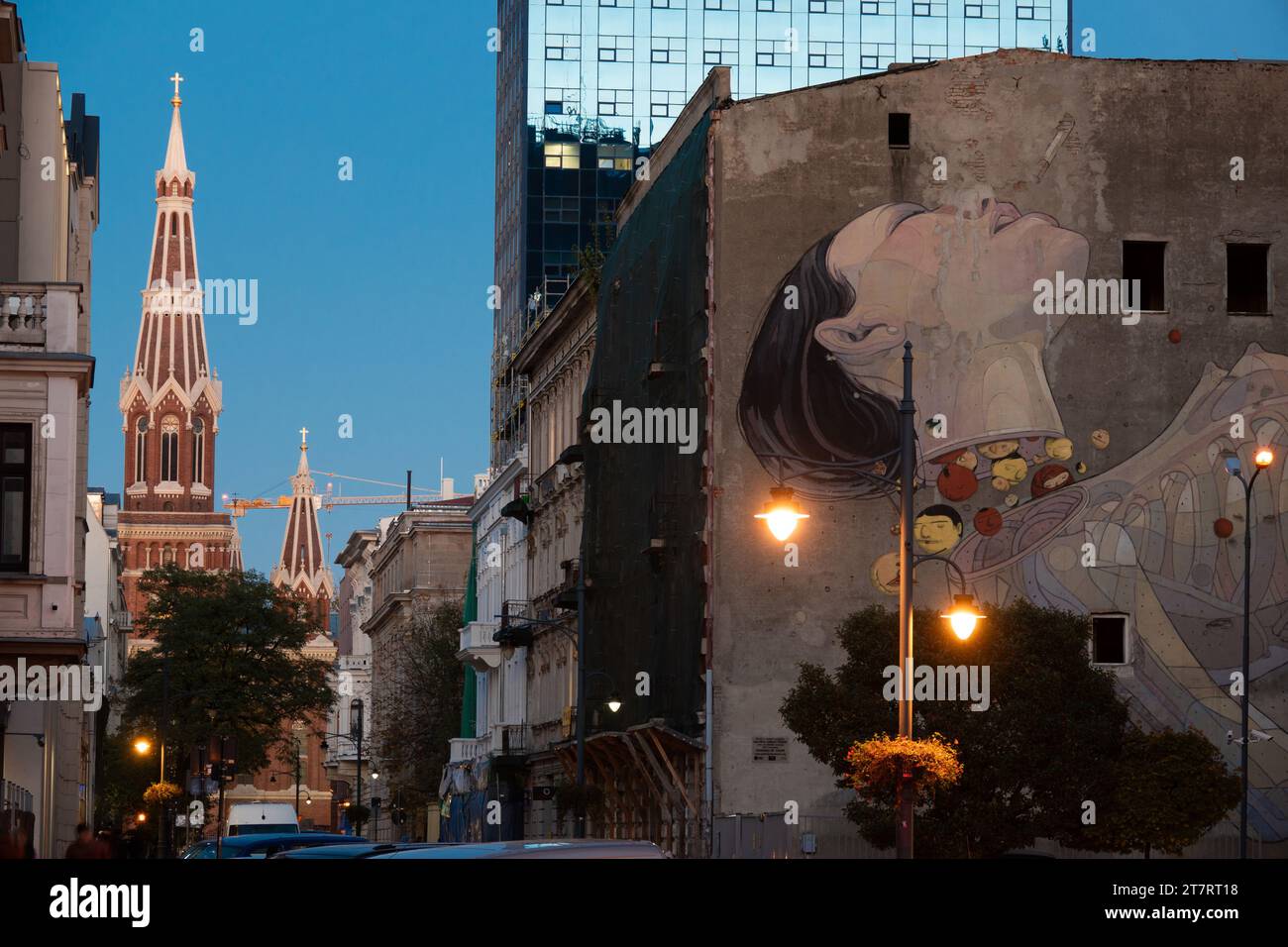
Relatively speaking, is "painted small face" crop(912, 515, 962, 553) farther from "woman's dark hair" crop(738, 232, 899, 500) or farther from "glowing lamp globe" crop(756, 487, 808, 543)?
"glowing lamp globe" crop(756, 487, 808, 543)

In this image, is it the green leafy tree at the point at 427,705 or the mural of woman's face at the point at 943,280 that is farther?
the green leafy tree at the point at 427,705

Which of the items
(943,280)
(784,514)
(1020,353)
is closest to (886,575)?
(1020,353)

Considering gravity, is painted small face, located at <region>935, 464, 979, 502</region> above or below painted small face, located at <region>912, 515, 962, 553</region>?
above

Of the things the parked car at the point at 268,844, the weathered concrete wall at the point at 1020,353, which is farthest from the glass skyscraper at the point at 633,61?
the parked car at the point at 268,844

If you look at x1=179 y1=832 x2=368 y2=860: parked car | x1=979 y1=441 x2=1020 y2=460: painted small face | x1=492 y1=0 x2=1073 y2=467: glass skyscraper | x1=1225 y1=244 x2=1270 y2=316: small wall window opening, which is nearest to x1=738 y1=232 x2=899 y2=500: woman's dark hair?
x1=979 y1=441 x2=1020 y2=460: painted small face

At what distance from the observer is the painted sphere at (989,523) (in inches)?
1913

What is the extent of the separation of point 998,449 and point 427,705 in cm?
5607

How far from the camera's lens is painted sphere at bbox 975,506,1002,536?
159 feet

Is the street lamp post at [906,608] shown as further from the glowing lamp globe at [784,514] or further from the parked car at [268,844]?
the parked car at [268,844]

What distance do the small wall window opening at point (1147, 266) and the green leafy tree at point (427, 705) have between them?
53.2 metres

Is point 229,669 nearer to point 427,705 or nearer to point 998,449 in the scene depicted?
point 427,705

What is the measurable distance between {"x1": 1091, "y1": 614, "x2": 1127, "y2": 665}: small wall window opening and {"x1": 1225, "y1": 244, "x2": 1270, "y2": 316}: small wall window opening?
8.29 meters

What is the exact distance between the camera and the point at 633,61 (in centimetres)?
13075
